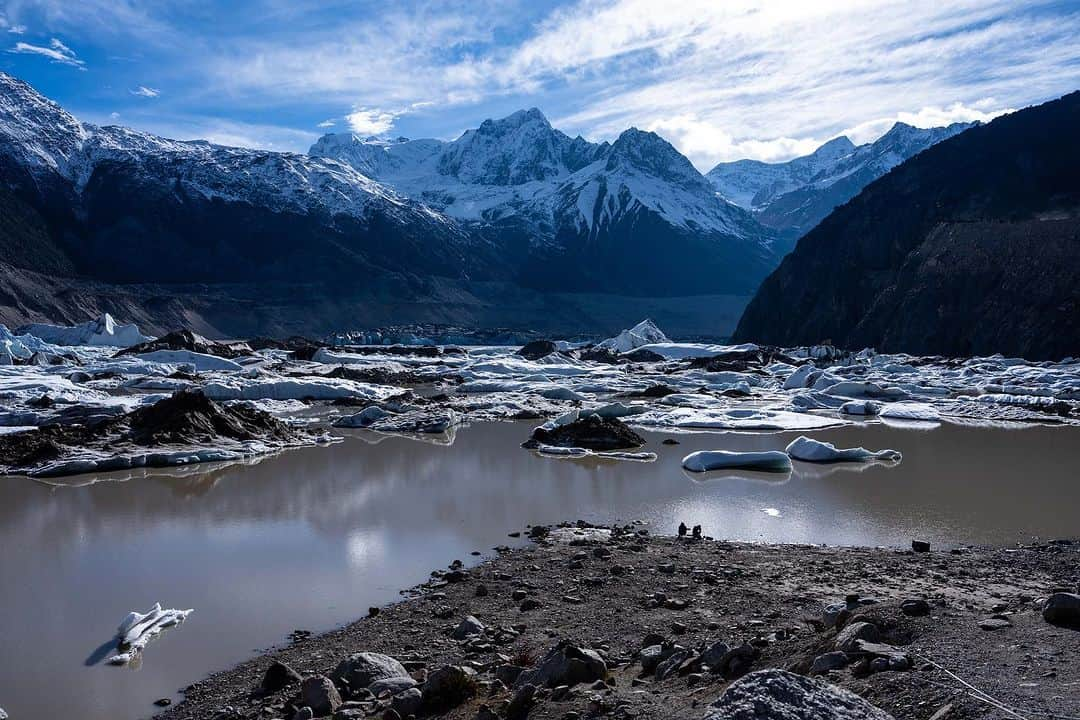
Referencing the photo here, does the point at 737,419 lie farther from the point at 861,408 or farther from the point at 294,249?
the point at 294,249

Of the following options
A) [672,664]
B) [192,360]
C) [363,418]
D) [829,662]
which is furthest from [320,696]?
[192,360]

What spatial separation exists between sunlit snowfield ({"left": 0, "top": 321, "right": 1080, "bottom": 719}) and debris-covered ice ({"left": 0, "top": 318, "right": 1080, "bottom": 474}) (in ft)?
0.83

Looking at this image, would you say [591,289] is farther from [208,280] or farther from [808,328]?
[808,328]

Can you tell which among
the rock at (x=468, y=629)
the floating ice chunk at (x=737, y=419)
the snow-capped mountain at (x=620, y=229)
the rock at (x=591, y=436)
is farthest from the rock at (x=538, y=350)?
the snow-capped mountain at (x=620, y=229)

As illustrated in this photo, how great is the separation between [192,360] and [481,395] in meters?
22.5

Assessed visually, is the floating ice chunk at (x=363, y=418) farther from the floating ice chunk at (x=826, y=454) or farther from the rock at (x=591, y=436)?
the floating ice chunk at (x=826, y=454)

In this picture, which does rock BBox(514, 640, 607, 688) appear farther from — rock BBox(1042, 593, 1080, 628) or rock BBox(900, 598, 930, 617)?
rock BBox(1042, 593, 1080, 628)

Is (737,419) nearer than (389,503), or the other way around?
(389,503)

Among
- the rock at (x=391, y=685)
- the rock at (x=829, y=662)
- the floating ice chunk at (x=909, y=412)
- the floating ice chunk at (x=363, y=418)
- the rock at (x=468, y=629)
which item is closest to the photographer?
the rock at (x=829, y=662)

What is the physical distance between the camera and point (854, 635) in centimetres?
532

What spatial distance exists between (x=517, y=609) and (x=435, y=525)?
4991 millimetres

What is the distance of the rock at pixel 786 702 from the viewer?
12.6 feet

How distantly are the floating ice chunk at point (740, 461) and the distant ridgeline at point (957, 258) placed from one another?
40748 millimetres

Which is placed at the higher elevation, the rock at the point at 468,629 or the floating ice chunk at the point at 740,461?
the rock at the point at 468,629
